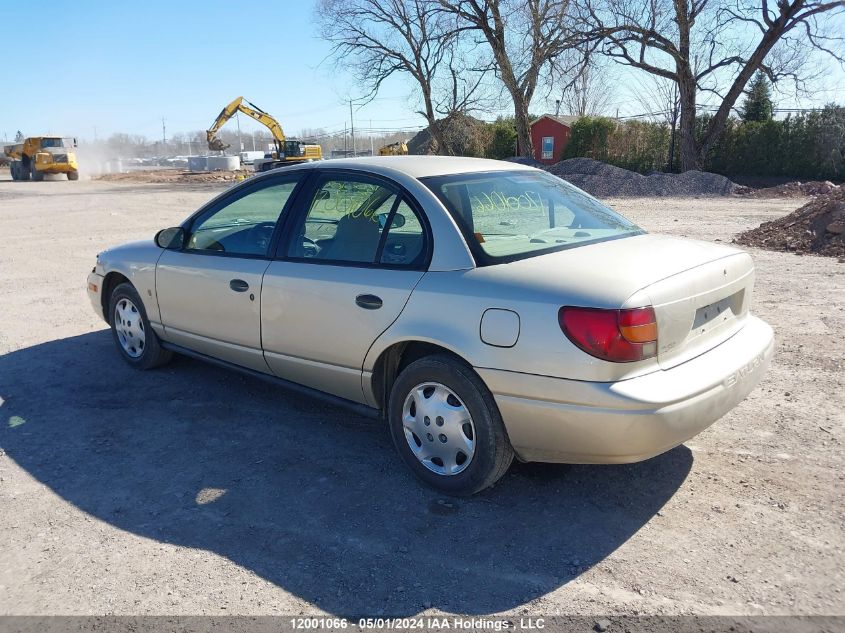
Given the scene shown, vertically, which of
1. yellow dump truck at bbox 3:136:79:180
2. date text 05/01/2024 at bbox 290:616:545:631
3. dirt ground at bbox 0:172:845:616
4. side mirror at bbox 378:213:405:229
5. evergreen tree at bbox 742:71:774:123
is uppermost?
evergreen tree at bbox 742:71:774:123

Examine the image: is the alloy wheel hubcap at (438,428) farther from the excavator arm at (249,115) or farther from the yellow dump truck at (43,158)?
the yellow dump truck at (43,158)

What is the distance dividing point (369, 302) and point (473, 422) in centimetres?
88

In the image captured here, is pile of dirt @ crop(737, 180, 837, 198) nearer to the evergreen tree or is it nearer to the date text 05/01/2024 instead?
the evergreen tree

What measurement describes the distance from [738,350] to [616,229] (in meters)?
1.04

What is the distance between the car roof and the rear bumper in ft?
4.39

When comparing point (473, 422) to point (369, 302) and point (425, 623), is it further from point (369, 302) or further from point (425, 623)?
point (425, 623)

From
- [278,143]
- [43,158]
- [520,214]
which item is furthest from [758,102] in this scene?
[43,158]

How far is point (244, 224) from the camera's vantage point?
4.99m

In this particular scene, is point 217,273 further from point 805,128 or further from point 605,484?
point 805,128

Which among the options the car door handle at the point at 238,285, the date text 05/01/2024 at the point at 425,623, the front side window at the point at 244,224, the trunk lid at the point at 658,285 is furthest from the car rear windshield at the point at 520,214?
the date text 05/01/2024 at the point at 425,623

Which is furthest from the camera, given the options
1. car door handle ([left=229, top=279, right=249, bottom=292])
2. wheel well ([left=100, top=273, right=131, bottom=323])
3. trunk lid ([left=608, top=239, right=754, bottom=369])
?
wheel well ([left=100, top=273, right=131, bottom=323])

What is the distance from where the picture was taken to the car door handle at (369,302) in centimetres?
374

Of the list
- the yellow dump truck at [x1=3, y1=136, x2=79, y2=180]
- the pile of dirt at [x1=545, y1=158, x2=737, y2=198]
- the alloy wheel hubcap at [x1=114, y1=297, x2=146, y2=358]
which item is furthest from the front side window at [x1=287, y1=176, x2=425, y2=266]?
the yellow dump truck at [x1=3, y1=136, x2=79, y2=180]

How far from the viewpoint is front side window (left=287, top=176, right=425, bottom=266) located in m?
3.81
